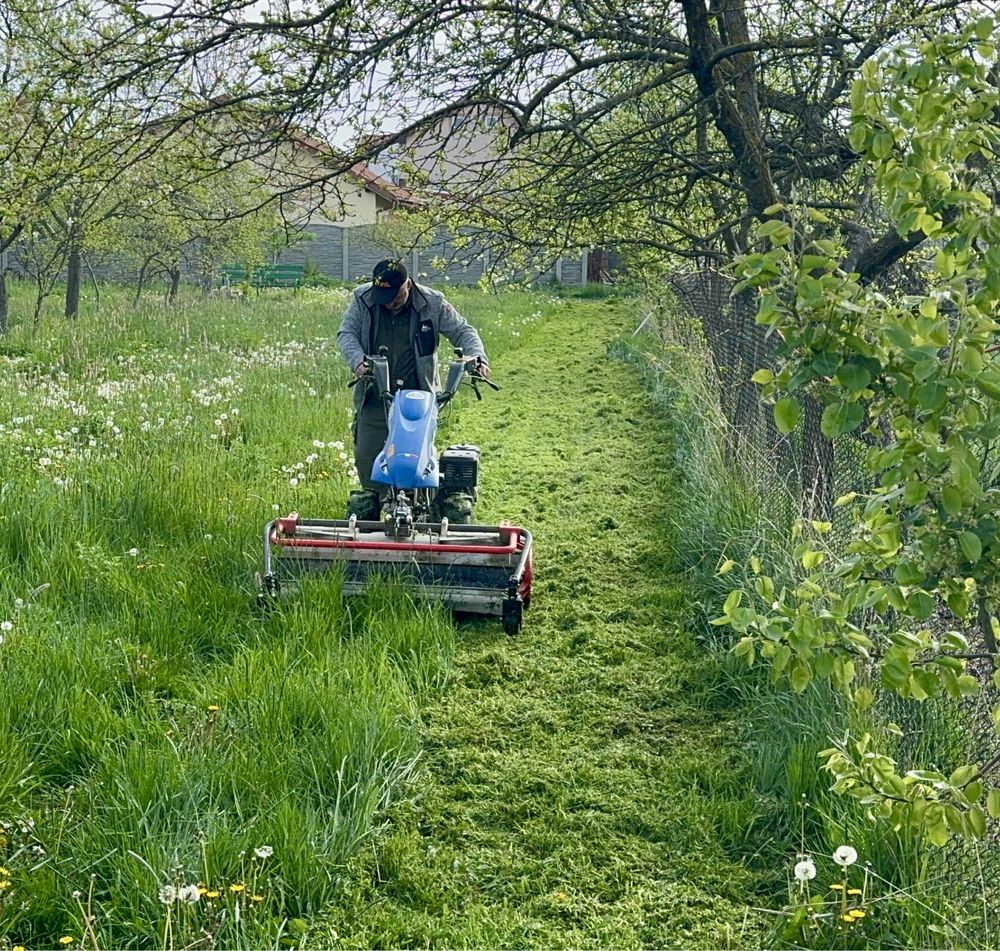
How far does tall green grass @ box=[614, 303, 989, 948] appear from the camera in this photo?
9.90ft

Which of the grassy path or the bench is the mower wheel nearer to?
the grassy path

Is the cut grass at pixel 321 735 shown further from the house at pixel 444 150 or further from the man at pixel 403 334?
the house at pixel 444 150

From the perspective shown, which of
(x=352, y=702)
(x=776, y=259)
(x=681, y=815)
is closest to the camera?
(x=776, y=259)

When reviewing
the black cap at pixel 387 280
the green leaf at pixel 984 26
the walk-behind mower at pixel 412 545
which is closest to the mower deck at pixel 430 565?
the walk-behind mower at pixel 412 545

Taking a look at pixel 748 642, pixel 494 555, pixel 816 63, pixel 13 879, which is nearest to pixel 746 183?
pixel 816 63

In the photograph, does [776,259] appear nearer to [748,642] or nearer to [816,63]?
[748,642]

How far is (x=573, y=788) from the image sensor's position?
4016 millimetres

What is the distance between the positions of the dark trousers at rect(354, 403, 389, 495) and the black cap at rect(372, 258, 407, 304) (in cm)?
66

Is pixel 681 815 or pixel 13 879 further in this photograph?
pixel 681 815

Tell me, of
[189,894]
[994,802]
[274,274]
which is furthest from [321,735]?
[274,274]

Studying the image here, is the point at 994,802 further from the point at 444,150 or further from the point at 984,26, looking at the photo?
the point at 444,150

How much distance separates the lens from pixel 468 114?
5.74 metres

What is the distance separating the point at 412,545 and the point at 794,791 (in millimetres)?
2354

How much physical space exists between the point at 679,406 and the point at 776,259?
29.6ft
